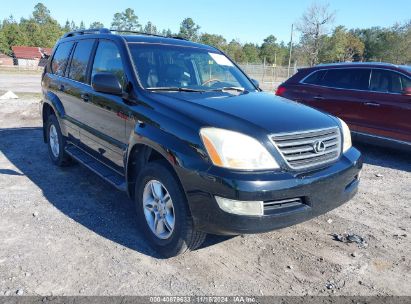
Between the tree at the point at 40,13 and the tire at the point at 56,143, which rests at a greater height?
the tree at the point at 40,13

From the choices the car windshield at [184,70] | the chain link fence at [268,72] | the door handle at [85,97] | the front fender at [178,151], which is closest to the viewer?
the front fender at [178,151]

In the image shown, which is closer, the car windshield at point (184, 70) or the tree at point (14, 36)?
the car windshield at point (184, 70)

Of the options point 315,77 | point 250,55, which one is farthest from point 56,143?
point 250,55

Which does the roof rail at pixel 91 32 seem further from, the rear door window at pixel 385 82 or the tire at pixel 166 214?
the rear door window at pixel 385 82

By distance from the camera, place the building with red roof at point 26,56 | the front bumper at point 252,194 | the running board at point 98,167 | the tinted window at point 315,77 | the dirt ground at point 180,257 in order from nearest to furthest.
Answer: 1. the front bumper at point 252,194
2. the dirt ground at point 180,257
3. the running board at point 98,167
4. the tinted window at point 315,77
5. the building with red roof at point 26,56

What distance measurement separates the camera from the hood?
306cm

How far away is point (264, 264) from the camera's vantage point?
3.33 m

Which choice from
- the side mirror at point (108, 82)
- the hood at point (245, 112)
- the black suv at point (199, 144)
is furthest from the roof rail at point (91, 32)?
the hood at point (245, 112)

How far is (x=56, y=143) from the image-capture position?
602 centimetres

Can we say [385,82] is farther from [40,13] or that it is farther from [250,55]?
[40,13]

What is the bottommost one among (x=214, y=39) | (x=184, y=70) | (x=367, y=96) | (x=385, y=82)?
(x=367, y=96)

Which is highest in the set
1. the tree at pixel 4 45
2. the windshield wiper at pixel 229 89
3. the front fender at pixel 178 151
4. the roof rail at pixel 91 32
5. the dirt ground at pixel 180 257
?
the tree at pixel 4 45

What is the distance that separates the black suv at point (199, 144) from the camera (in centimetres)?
284

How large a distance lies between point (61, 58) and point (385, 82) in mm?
5648
